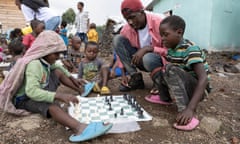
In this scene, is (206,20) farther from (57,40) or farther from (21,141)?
(21,141)

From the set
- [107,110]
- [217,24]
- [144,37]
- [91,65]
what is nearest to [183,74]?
[107,110]

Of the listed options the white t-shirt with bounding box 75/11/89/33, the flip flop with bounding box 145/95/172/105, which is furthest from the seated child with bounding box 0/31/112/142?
the white t-shirt with bounding box 75/11/89/33

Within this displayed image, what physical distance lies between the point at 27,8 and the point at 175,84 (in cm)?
315

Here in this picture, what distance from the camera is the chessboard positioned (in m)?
2.20

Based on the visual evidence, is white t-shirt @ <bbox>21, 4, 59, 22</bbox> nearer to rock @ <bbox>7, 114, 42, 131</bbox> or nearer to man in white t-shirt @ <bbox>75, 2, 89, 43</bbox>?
rock @ <bbox>7, 114, 42, 131</bbox>

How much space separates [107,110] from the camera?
2.40 m

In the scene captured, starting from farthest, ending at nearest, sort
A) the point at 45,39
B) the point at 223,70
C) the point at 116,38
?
the point at 223,70 < the point at 116,38 < the point at 45,39

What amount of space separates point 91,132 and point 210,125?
1.13m

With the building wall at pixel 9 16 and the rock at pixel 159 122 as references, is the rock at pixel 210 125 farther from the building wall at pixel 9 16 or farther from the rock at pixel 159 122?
the building wall at pixel 9 16

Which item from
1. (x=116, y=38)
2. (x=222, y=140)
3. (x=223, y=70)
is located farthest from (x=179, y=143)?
(x=223, y=70)

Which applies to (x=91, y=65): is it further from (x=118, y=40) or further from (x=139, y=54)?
(x=139, y=54)

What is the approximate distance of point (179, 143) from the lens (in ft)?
6.07

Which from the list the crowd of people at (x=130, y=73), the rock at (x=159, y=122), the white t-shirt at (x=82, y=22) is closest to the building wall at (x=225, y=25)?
the white t-shirt at (x=82, y=22)

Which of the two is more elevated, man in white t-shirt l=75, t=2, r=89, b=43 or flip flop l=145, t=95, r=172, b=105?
man in white t-shirt l=75, t=2, r=89, b=43
